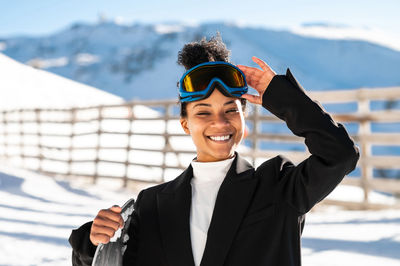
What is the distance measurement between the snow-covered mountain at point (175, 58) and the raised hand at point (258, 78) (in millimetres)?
46181

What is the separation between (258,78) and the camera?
1.44m

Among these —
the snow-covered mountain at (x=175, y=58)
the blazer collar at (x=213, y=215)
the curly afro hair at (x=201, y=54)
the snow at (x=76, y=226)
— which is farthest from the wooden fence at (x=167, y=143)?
the snow-covered mountain at (x=175, y=58)

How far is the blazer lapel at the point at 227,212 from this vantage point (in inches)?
48.9

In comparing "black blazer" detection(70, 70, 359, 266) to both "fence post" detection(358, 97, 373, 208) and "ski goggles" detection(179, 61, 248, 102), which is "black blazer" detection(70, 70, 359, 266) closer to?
"ski goggles" detection(179, 61, 248, 102)

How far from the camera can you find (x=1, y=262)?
2.83 m

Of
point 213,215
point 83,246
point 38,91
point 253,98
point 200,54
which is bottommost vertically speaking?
point 38,91

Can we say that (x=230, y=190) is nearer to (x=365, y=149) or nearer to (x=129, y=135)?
(x=365, y=149)

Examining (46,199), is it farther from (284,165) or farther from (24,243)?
(284,165)

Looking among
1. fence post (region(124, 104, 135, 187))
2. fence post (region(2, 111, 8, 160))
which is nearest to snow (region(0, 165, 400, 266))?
fence post (region(124, 104, 135, 187))

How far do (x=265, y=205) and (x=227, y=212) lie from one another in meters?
0.11

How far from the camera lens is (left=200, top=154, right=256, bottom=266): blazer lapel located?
1.24 m

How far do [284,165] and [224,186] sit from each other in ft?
0.67

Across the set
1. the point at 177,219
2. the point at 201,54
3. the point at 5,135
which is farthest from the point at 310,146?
the point at 5,135

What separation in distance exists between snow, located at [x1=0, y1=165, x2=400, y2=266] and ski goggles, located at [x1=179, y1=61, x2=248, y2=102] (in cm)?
180
